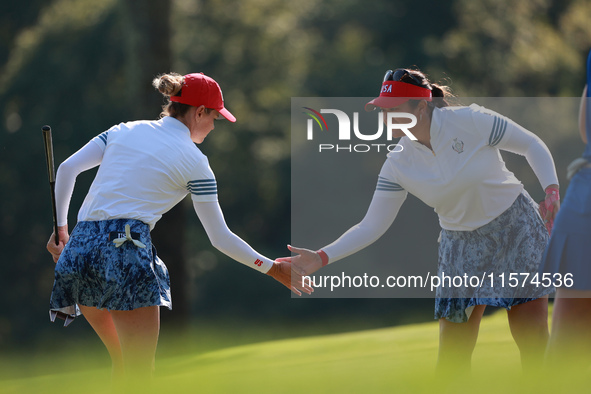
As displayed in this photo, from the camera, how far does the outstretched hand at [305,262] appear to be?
15.0ft

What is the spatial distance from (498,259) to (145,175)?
1.83 metres

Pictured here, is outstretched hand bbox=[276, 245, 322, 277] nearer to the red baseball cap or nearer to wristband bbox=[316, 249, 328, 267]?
wristband bbox=[316, 249, 328, 267]

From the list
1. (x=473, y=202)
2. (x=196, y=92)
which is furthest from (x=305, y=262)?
(x=196, y=92)

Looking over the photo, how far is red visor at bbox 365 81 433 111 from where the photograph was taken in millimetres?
4223

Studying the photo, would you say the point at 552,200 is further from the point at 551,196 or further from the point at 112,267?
the point at 112,267

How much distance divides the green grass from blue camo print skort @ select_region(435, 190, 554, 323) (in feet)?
1.30

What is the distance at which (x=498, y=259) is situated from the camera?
4.12 meters

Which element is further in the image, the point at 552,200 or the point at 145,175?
the point at 552,200

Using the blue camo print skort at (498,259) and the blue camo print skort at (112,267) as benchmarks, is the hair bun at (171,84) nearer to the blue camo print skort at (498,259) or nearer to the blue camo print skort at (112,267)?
the blue camo print skort at (112,267)

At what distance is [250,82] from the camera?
19516 mm

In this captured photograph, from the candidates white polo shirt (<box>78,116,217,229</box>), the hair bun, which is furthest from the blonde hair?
white polo shirt (<box>78,116,217,229</box>)

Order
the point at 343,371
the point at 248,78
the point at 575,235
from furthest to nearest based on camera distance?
the point at 248,78 < the point at 343,371 < the point at 575,235

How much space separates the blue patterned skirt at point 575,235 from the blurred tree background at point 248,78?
1371 cm

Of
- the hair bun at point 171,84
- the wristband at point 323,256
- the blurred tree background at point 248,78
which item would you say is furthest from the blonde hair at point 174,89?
the blurred tree background at point 248,78
